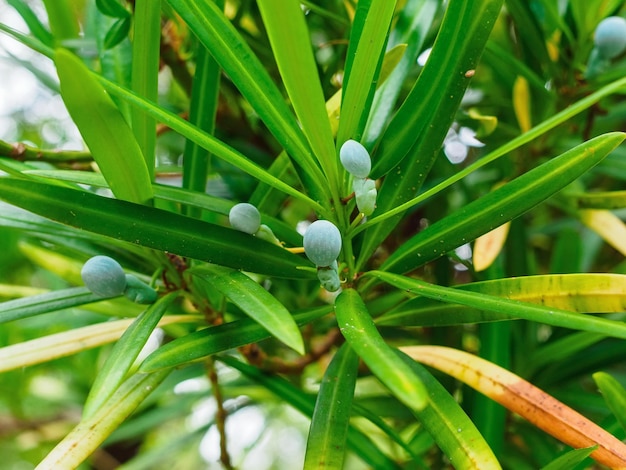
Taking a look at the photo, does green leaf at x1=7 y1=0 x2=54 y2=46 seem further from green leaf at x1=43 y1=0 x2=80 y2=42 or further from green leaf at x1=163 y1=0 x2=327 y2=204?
green leaf at x1=163 y1=0 x2=327 y2=204

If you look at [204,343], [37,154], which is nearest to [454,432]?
[204,343]

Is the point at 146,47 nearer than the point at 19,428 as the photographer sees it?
Yes

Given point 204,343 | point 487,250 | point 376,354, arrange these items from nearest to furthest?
point 376,354, point 204,343, point 487,250

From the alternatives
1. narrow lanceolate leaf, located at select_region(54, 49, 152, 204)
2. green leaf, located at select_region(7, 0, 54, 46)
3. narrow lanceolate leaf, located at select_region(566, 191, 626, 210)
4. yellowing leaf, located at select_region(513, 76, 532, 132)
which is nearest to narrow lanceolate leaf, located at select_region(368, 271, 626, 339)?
narrow lanceolate leaf, located at select_region(54, 49, 152, 204)

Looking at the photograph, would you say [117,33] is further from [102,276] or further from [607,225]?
[607,225]

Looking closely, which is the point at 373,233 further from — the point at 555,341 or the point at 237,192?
the point at 555,341

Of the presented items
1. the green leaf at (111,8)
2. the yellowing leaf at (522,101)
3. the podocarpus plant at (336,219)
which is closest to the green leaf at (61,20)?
the podocarpus plant at (336,219)

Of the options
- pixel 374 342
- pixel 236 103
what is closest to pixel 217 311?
pixel 374 342
